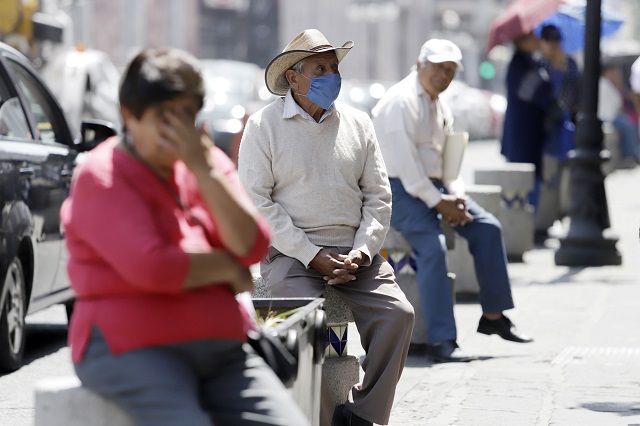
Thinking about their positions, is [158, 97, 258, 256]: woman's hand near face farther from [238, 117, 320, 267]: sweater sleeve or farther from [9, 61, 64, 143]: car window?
[9, 61, 64, 143]: car window

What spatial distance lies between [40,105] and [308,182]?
11.8 ft

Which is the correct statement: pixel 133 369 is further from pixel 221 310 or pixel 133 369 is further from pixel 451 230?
pixel 451 230

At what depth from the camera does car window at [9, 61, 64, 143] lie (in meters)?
9.34

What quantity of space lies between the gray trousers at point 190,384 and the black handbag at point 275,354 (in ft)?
0.82

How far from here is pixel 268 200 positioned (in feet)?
21.2

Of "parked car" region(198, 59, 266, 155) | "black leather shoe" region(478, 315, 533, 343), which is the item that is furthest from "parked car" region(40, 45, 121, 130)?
"black leather shoe" region(478, 315, 533, 343)

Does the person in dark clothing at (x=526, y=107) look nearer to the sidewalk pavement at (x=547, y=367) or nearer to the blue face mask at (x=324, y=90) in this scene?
the sidewalk pavement at (x=547, y=367)

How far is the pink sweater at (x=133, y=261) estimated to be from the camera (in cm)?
386

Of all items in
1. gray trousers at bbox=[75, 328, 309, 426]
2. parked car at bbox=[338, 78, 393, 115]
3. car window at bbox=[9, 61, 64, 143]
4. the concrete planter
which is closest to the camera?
gray trousers at bbox=[75, 328, 309, 426]

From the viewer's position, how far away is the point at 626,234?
1712 centimetres

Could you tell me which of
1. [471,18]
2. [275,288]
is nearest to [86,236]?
[275,288]

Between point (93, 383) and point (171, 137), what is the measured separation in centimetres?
64

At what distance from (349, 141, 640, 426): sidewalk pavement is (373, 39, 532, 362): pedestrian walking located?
29 centimetres

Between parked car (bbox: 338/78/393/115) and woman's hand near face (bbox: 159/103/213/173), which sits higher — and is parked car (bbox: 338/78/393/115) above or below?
below
